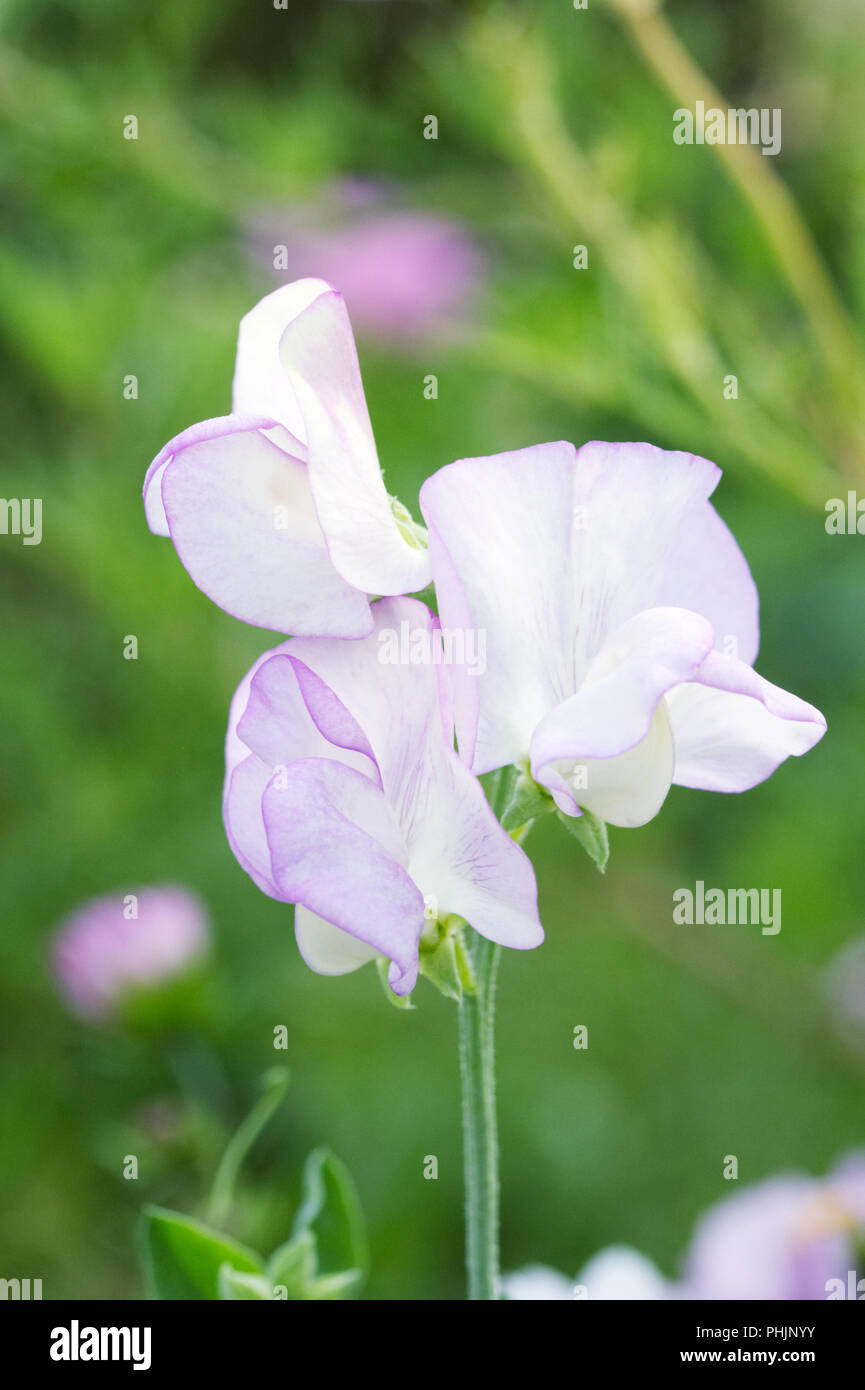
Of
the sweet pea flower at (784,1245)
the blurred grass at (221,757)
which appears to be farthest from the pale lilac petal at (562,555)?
the blurred grass at (221,757)

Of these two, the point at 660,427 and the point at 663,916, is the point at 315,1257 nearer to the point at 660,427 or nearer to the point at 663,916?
the point at 660,427

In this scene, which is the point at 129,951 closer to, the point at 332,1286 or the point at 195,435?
the point at 332,1286

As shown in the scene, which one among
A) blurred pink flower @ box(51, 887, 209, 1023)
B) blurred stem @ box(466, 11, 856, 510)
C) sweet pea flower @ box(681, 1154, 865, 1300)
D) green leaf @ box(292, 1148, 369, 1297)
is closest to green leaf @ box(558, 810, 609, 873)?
green leaf @ box(292, 1148, 369, 1297)

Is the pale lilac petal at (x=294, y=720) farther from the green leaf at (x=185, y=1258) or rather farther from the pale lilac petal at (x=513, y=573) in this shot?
the green leaf at (x=185, y=1258)

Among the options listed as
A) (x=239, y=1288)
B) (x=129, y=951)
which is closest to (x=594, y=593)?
(x=239, y=1288)
